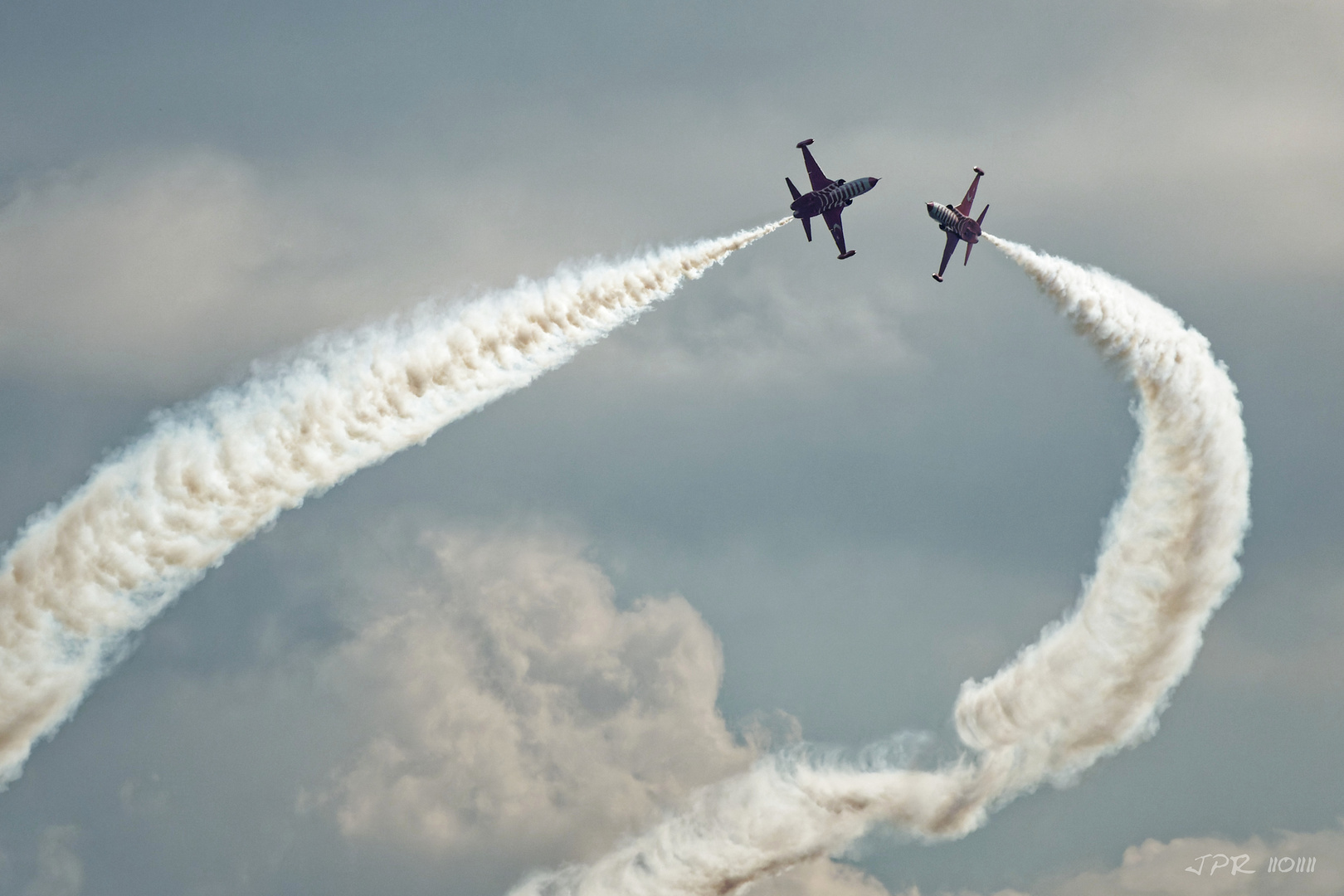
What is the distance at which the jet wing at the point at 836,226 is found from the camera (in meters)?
96.2

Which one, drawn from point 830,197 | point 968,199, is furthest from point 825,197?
point 968,199

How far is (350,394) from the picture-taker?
85.1 meters

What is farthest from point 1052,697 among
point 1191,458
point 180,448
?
point 180,448

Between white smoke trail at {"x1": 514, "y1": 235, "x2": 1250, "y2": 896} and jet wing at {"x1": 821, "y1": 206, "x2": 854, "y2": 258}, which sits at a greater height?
jet wing at {"x1": 821, "y1": 206, "x2": 854, "y2": 258}

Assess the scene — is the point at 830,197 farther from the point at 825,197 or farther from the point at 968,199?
the point at 968,199

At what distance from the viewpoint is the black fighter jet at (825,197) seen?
9238 cm

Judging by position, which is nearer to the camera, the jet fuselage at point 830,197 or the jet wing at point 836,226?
the jet fuselage at point 830,197

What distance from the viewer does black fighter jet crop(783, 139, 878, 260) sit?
92.4 metres

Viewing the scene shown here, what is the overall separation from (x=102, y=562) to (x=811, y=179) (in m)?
49.8

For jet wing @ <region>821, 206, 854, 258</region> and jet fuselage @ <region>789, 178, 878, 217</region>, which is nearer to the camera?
jet fuselage @ <region>789, 178, 878, 217</region>

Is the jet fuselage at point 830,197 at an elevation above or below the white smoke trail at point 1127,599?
above

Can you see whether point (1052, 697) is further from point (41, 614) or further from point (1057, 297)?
point (41, 614)

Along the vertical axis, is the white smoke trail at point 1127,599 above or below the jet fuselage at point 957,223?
below

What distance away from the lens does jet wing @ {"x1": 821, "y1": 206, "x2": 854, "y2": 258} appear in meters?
96.2
